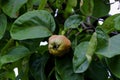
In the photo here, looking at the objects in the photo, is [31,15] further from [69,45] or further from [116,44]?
[116,44]

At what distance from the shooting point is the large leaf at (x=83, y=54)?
0.76m

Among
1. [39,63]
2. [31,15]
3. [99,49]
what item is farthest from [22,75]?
[99,49]

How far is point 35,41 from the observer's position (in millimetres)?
973

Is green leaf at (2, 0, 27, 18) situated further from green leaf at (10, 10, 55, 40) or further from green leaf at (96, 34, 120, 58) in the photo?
green leaf at (96, 34, 120, 58)

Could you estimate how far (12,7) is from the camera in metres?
1.02

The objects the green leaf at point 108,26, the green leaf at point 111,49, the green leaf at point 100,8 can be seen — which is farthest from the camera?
the green leaf at point 100,8

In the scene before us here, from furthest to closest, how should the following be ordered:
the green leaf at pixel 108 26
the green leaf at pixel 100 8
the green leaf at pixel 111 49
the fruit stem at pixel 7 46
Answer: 1. the green leaf at pixel 100 8
2. the fruit stem at pixel 7 46
3. the green leaf at pixel 108 26
4. the green leaf at pixel 111 49

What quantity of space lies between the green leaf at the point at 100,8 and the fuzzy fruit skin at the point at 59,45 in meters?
0.28

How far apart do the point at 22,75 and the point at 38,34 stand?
0.18m

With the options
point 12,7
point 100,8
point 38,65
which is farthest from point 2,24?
point 100,8

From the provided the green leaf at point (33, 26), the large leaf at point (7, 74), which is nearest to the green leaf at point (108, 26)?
the green leaf at point (33, 26)

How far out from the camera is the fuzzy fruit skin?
0.84 meters

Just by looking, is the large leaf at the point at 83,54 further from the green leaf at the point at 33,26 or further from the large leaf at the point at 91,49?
the green leaf at the point at 33,26

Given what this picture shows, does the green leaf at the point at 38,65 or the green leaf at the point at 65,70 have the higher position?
the green leaf at the point at 65,70
